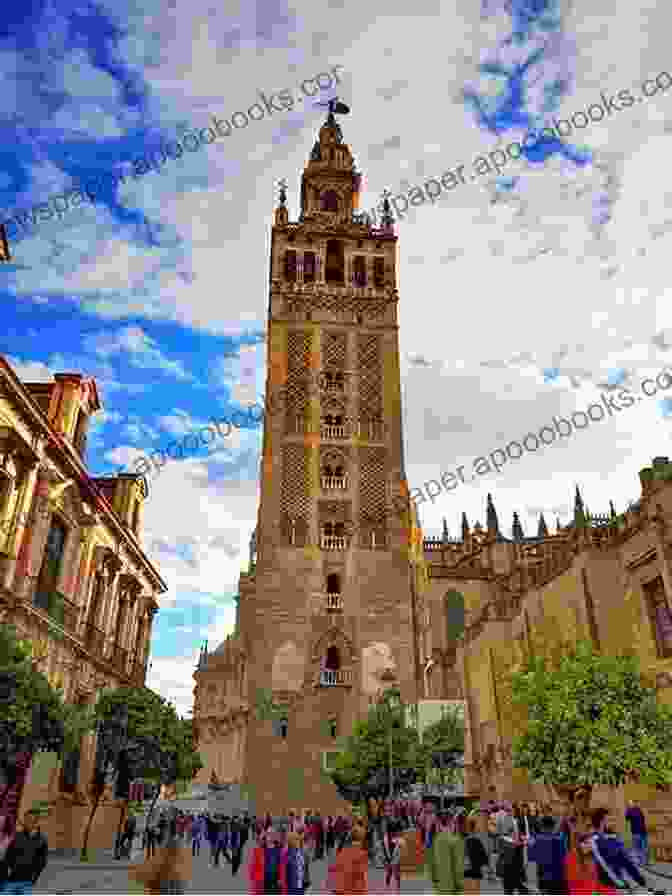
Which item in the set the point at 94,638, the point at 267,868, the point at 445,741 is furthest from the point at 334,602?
the point at 267,868

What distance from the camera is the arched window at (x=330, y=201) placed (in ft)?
154

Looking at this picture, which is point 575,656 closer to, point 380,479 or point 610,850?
point 610,850

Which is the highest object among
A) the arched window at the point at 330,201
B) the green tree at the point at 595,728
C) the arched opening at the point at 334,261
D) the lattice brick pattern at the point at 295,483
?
the arched window at the point at 330,201

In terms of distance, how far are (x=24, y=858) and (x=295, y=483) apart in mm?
28796

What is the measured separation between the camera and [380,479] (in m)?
36.9

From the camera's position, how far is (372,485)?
3672 cm

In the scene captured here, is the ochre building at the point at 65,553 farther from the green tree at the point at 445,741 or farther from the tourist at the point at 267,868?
the green tree at the point at 445,741

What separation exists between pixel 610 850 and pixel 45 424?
49.8 ft

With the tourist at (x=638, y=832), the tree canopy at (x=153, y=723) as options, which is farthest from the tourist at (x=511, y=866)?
the tree canopy at (x=153, y=723)

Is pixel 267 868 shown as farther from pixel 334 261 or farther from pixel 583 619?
pixel 334 261

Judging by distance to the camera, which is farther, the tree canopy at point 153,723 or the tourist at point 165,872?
the tree canopy at point 153,723

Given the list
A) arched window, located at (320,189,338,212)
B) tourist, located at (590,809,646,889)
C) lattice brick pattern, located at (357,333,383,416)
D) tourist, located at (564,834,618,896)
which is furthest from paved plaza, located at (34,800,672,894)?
arched window, located at (320,189,338,212)

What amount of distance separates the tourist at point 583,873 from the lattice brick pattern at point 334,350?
109ft

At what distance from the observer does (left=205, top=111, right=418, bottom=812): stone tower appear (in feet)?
103
